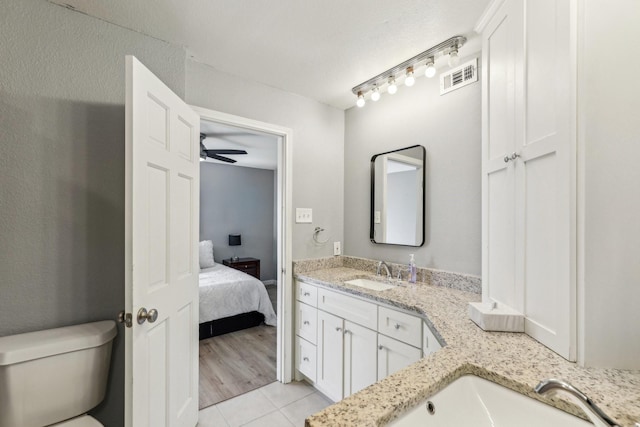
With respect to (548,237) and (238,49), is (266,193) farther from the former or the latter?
(548,237)

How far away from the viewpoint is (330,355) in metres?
2.02

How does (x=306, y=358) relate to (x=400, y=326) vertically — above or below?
below

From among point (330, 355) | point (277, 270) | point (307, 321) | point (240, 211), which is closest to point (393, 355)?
point (330, 355)

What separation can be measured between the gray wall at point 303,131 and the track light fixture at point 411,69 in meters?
0.46

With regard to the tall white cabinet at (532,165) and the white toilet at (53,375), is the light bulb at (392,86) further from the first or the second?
the white toilet at (53,375)

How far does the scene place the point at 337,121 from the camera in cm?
273

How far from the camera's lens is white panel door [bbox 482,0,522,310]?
47.4 inches

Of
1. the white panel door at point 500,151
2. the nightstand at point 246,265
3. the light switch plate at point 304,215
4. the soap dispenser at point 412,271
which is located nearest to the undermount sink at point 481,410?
the white panel door at point 500,151

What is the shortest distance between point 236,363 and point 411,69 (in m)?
2.87

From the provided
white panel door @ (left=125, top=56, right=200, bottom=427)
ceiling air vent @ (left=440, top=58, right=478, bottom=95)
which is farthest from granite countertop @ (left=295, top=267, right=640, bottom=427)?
ceiling air vent @ (left=440, top=58, right=478, bottom=95)

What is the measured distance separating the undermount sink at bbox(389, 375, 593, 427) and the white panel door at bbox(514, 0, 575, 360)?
0.29m

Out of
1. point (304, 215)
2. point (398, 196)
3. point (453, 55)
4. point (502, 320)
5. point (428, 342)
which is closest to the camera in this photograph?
point (502, 320)

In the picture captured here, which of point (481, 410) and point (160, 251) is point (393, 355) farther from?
point (160, 251)

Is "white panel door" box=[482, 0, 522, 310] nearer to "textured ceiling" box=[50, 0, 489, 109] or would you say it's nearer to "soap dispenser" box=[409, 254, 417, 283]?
"textured ceiling" box=[50, 0, 489, 109]
